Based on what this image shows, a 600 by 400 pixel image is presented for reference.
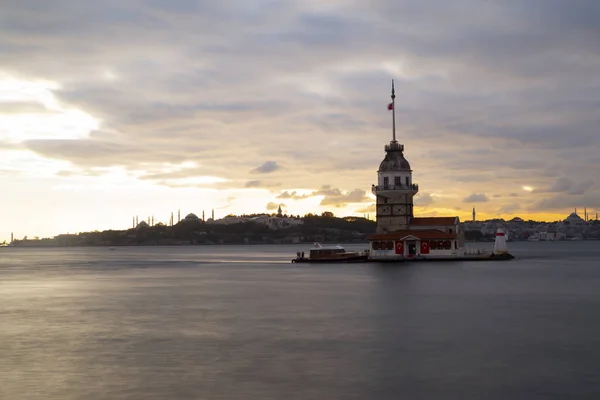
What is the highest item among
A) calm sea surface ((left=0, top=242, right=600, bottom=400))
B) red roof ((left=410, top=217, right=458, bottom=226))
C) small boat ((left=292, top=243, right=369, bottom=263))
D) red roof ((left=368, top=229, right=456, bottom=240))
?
red roof ((left=410, top=217, right=458, bottom=226))

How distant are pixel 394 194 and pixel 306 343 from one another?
65.3 metres

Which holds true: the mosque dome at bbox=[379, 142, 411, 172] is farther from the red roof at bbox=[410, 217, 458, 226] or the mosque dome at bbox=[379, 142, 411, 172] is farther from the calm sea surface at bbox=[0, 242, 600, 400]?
the calm sea surface at bbox=[0, 242, 600, 400]

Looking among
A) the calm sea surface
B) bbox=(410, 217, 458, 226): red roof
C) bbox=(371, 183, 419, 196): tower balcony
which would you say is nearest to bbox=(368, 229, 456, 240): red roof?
bbox=(410, 217, 458, 226): red roof

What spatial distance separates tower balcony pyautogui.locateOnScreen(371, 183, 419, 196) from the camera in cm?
9969

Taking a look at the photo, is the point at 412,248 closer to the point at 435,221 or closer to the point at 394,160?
the point at 435,221

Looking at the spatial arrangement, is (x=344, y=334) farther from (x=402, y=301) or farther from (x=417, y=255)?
(x=417, y=255)

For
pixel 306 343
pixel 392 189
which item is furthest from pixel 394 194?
pixel 306 343

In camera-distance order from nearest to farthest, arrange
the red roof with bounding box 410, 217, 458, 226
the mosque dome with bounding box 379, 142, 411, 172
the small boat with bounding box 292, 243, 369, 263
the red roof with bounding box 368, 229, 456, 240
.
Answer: the red roof with bounding box 368, 229, 456, 240, the red roof with bounding box 410, 217, 458, 226, the mosque dome with bounding box 379, 142, 411, 172, the small boat with bounding box 292, 243, 369, 263

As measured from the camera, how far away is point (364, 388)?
26.9 m

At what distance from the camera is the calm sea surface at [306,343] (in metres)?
27.0

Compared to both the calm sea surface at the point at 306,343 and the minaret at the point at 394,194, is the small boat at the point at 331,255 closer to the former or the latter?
the minaret at the point at 394,194

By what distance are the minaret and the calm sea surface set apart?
32.5 metres

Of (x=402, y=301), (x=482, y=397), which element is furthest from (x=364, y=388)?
(x=402, y=301)

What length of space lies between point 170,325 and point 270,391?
18.4 m
